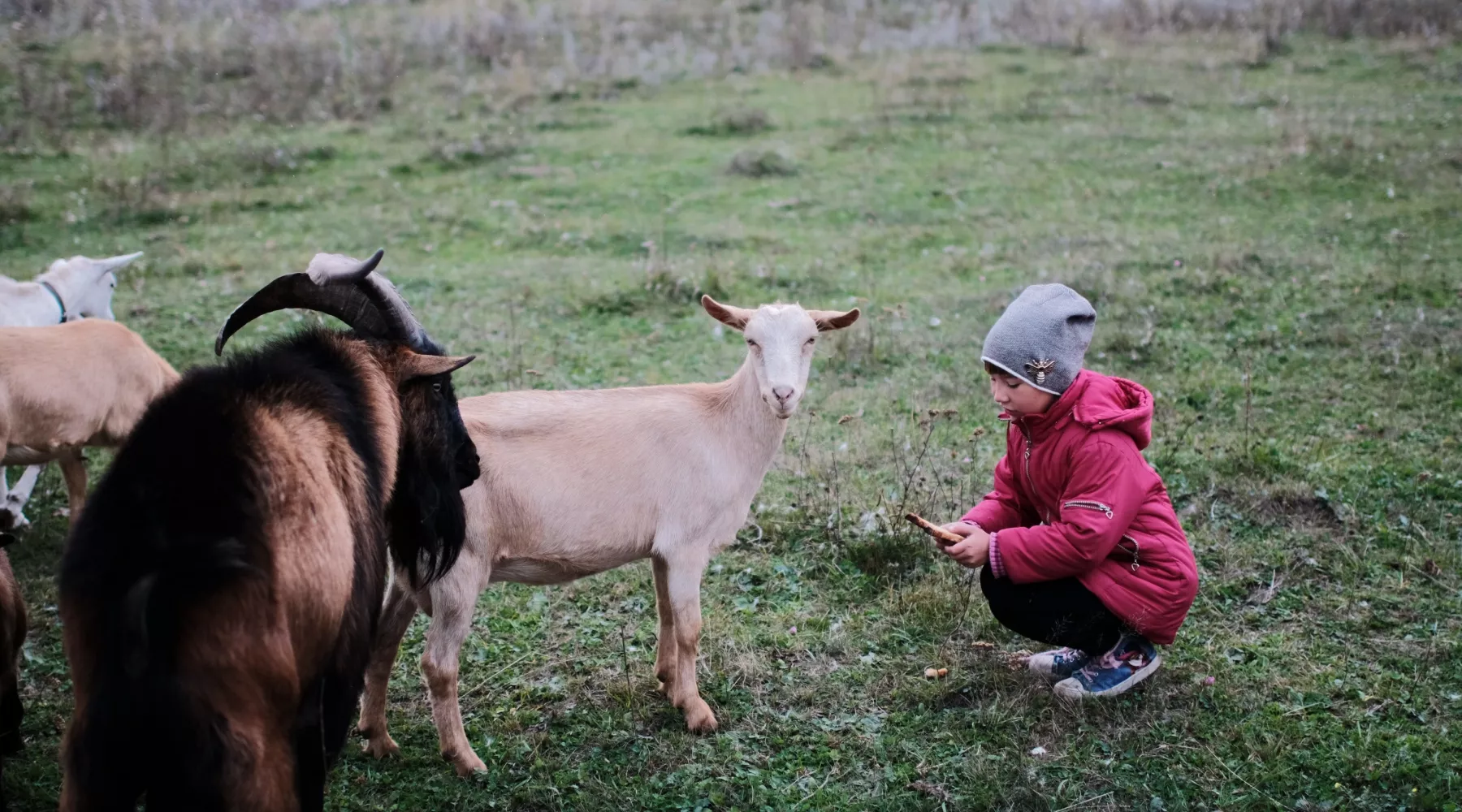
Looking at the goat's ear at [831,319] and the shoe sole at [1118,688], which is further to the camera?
the goat's ear at [831,319]

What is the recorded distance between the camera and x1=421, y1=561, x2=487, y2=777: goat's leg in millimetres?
3971

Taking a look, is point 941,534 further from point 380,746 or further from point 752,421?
point 380,746

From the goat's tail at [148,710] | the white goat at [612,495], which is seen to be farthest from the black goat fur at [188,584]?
the white goat at [612,495]

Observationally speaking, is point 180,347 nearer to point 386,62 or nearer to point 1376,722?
point 1376,722

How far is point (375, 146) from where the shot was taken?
1491 cm

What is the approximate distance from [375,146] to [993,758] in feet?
43.4

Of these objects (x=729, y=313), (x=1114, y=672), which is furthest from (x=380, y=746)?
(x=1114, y=672)

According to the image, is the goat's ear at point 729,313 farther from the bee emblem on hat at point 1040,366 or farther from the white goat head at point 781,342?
the bee emblem on hat at point 1040,366

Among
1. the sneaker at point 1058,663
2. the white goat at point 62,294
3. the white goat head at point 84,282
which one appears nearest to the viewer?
the sneaker at point 1058,663

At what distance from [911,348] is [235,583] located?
620cm

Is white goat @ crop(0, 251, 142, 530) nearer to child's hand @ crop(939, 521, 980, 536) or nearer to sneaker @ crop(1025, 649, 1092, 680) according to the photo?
child's hand @ crop(939, 521, 980, 536)

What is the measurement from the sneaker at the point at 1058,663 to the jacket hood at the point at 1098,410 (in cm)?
93

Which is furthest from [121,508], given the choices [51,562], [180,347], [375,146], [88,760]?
[375,146]

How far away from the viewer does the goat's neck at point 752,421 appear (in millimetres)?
4523
